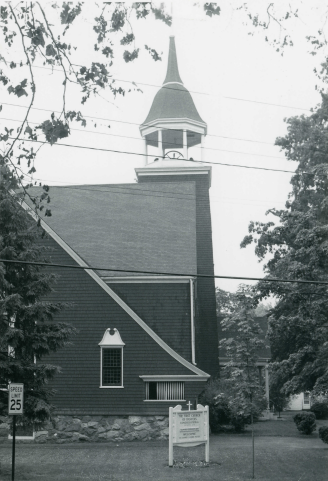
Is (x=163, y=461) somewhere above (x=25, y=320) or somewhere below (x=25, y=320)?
below

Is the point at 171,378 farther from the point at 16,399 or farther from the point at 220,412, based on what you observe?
the point at 16,399

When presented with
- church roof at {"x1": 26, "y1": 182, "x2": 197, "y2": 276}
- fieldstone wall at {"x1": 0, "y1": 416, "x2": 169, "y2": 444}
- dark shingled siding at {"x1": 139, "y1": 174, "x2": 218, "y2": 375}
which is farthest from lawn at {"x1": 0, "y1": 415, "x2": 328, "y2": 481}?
church roof at {"x1": 26, "y1": 182, "x2": 197, "y2": 276}

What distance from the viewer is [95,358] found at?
27.6m

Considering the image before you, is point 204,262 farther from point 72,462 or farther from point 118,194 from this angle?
point 72,462

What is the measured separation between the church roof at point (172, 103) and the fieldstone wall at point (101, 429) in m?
16.9

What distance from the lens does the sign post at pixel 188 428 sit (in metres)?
20.9

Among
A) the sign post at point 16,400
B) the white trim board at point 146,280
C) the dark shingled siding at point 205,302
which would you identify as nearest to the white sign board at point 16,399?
the sign post at point 16,400

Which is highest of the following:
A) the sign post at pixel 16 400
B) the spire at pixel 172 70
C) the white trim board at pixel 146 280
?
the spire at pixel 172 70

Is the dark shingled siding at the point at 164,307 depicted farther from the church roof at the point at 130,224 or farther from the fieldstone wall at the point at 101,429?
the fieldstone wall at the point at 101,429

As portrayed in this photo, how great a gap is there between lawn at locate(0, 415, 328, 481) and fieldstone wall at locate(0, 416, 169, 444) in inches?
27.2

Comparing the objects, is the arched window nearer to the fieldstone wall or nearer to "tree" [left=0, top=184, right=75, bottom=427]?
the fieldstone wall

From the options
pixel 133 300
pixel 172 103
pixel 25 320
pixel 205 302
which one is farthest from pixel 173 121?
pixel 25 320

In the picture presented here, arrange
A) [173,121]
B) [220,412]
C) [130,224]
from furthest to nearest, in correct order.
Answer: [173,121] < [130,224] < [220,412]

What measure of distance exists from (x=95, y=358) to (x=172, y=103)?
16724mm
